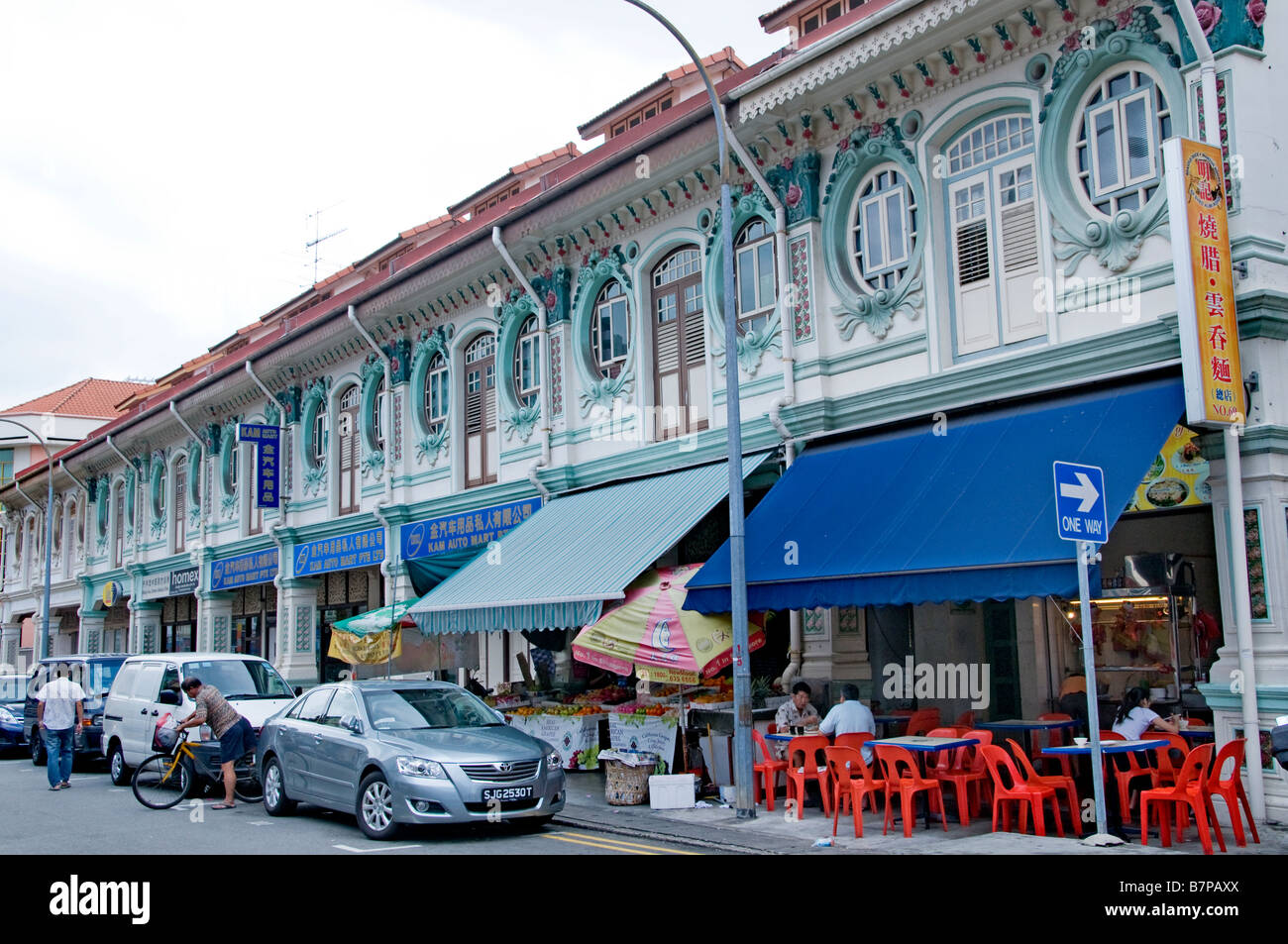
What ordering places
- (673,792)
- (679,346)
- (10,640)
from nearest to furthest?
(673,792) → (679,346) → (10,640)

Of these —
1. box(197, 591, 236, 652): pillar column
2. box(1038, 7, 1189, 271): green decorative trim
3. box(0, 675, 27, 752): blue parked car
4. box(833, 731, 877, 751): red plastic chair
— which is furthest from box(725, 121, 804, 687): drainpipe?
box(197, 591, 236, 652): pillar column

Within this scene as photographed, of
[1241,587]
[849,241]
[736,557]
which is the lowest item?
[1241,587]

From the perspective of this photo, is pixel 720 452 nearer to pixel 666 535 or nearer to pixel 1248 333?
pixel 666 535

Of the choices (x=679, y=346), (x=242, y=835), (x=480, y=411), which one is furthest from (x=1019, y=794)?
(x=480, y=411)

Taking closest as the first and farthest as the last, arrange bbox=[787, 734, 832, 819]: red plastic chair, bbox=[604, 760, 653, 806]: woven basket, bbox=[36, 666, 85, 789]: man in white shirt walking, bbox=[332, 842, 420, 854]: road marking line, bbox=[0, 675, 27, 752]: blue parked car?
1. bbox=[332, 842, 420, 854]: road marking line
2. bbox=[787, 734, 832, 819]: red plastic chair
3. bbox=[604, 760, 653, 806]: woven basket
4. bbox=[36, 666, 85, 789]: man in white shirt walking
5. bbox=[0, 675, 27, 752]: blue parked car

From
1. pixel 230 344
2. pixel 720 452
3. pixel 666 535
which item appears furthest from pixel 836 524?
pixel 230 344

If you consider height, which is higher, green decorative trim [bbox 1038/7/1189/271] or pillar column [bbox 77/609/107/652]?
green decorative trim [bbox 1038/7/1189/271]

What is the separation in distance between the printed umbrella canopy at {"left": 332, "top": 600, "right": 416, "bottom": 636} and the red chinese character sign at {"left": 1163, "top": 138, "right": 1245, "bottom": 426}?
12.7 metres

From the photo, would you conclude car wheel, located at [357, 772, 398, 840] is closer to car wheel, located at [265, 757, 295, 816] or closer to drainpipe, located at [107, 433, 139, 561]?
car wheel, located at [265, 757, 295, 816]

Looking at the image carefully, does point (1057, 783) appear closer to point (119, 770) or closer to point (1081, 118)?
point (1081, 118)

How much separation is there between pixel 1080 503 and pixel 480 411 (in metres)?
13.3

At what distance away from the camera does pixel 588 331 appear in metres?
18.6

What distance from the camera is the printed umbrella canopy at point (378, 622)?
19.4 m

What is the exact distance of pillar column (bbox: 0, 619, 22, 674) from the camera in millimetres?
47219
